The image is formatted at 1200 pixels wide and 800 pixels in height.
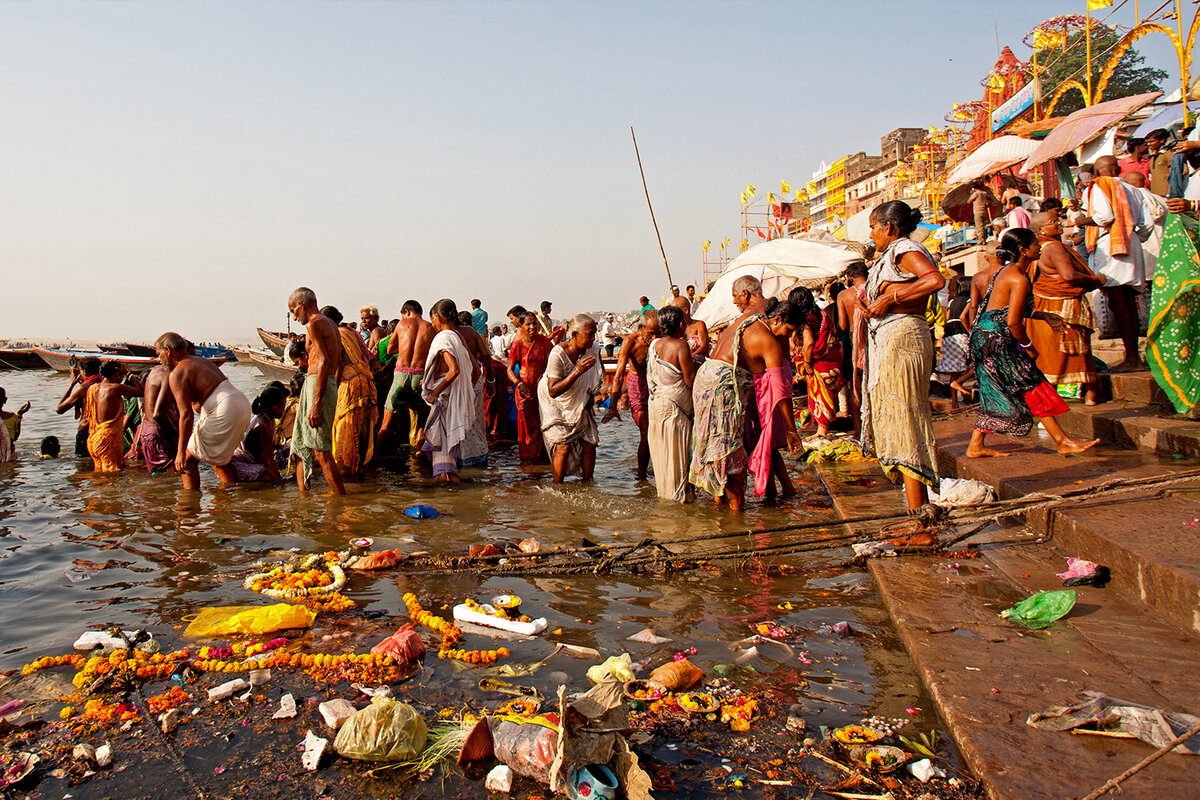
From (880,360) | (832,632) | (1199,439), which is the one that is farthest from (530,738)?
(1199,439)

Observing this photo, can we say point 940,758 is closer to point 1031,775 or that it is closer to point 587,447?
point 1031,775

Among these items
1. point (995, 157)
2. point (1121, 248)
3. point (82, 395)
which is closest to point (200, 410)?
point (82, 395)

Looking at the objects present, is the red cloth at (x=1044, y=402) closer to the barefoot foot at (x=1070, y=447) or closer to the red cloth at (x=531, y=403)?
the barefoot foot at (x=1070, y=447)

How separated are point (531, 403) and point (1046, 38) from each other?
22.4 metres

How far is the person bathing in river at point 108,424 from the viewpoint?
848cm

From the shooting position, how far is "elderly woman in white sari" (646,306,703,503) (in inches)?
234

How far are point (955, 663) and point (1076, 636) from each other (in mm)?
537

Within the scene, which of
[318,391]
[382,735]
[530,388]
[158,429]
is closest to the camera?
[382,735]

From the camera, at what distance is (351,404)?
6926 millimetres

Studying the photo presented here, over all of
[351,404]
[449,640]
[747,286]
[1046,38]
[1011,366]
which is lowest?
[449,640]

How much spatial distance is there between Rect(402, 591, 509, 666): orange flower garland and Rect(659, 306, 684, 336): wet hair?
3046mm

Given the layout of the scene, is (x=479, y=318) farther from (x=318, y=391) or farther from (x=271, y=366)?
(x=271, y=366)

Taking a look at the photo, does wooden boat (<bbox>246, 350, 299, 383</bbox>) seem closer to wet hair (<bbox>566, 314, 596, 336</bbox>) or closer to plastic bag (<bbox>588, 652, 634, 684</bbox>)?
wet hair (<bbox>566, 314, 596, 336</bbox>)

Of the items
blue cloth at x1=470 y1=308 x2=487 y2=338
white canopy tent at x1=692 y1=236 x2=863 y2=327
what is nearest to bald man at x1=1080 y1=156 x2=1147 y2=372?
white canopy tent at x1=692 y1=236 x2=863 y2=327
